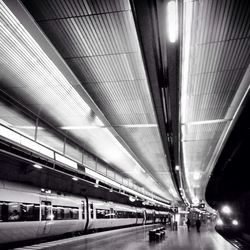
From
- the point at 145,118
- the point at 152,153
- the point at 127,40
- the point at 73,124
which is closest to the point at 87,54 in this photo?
the point at 127,40

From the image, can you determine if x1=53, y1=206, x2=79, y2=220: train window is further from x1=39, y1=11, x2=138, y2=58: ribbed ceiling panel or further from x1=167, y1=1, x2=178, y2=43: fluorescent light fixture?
x1=167, y1=1, x2=178, y2=43: fluorescent light fixture

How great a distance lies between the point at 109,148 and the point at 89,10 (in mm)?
9453

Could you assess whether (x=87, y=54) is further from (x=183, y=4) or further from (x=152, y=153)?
(x=152, y=153)

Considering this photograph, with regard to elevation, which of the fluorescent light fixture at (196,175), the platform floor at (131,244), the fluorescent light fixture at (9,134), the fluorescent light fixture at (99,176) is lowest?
the platform floor at (131,244)

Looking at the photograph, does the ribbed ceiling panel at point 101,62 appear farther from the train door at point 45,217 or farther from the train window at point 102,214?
the train window at point 102,214

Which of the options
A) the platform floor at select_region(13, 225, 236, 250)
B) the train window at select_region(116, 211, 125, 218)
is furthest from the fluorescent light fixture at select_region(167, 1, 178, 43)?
the train window at select_region(116, 211, 125, 218)

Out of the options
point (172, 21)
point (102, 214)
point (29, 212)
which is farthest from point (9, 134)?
point (102, 214)

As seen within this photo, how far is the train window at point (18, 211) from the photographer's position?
34.3ft

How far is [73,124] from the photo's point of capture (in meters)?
9.81

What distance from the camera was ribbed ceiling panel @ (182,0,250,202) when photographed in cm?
443

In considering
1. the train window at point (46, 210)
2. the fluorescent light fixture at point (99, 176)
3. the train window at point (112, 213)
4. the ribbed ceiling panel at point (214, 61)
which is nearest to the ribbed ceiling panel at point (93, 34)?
the ribbed ceiling panel at point (214, 61)

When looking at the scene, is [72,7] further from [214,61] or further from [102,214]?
[102,214]

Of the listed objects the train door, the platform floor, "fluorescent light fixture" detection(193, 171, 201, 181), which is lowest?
the platform floor

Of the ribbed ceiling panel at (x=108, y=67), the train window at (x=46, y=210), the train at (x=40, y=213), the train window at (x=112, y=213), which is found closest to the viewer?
the ribbed ceiling panel at (x=108, y=67)
